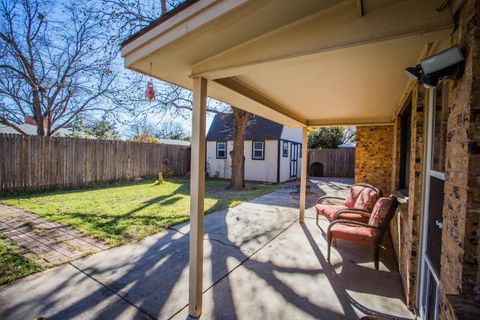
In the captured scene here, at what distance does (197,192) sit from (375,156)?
5835 millimetres

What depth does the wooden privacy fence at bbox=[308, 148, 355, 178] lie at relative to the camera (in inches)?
635

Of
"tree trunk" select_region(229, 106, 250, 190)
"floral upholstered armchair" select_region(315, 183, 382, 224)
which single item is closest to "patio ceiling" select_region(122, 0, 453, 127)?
"floral upholstered armchair" select_region(315, 183, 382, 224)

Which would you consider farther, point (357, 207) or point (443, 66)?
point (357, 207)

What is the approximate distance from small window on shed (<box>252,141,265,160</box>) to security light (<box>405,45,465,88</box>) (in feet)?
40.3

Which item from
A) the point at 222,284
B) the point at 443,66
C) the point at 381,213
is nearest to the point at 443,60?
the point at 443,66

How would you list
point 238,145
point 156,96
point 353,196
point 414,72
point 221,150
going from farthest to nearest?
point 221,150 < point 238,145 < point 156,96 < point 353,196 < point 414,72

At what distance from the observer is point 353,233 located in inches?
143

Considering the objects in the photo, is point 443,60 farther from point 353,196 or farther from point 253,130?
point 253,130

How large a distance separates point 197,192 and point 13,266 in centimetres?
298

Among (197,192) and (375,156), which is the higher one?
(375,156)

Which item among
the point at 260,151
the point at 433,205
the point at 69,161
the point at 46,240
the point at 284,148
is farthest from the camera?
the point at 284,148

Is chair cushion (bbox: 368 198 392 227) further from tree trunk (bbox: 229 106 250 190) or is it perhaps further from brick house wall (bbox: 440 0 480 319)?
tree trunk (bbox: 229 106 250 190)

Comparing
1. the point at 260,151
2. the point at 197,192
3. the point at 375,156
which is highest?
the point at 260,151

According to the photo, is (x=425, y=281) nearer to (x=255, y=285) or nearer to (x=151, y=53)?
(x=255, y=285)
